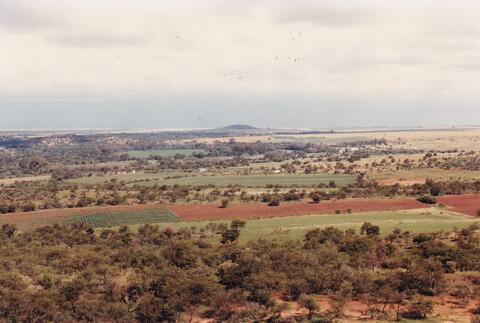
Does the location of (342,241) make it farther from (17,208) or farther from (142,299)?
(17,208)

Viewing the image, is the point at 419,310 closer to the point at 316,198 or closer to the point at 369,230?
the point at 369,230

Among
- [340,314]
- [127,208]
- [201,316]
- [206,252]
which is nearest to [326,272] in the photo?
[340,314]

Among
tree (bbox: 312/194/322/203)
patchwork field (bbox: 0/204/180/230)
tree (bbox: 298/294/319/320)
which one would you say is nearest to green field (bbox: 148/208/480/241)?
patchwork field (bbox: 0/204/180/230)

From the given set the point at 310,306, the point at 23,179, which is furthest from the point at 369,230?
the point at 23,179

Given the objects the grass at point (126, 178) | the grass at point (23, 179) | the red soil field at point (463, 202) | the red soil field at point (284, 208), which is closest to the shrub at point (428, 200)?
the red soil field at point (284, 208)

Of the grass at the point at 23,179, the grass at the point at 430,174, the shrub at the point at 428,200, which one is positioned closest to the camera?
the shrub at the point at 428,200

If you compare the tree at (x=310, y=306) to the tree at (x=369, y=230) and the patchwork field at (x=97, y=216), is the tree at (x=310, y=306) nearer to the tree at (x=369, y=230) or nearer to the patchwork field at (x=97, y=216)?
the tree at (x=369, y=230)
